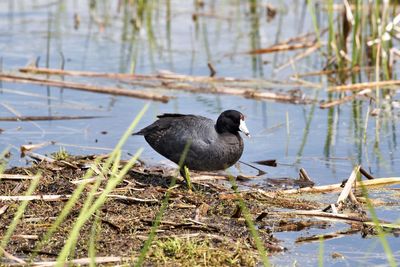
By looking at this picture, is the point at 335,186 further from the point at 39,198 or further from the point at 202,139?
the point at 39,198

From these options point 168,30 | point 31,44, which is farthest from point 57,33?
point 168,30

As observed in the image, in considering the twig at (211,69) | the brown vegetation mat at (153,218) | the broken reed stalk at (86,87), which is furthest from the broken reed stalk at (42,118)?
the twig at (211,69)

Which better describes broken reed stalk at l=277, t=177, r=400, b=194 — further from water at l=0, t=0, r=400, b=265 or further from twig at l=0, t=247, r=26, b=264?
twig at l=0, t=247, r=26, b=264

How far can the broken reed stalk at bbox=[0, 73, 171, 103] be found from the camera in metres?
7.76

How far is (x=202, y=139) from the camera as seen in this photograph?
5.38 metres

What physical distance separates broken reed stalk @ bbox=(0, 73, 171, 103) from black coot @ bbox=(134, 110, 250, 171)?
208 cm

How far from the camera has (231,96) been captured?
806cm

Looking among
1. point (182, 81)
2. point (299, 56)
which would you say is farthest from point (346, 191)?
point (299, 56)

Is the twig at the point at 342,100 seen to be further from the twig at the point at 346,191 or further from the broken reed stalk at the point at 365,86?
the twig at the point at 346,191

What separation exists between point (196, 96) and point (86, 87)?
1.04m

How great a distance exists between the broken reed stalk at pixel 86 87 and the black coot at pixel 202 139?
2.08 metres

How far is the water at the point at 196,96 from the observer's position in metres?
6.18

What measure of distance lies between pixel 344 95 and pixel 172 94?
164cm

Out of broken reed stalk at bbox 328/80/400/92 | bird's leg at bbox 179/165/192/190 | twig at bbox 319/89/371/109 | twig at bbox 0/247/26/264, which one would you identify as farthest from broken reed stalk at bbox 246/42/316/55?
twig at bbox 0/247/26/264
